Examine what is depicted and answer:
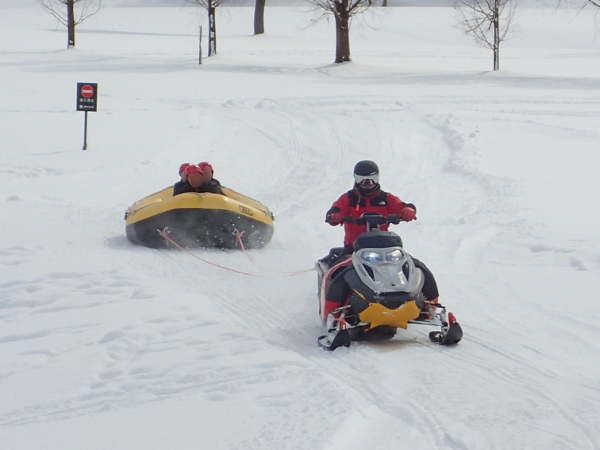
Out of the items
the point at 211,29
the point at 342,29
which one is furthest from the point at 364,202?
the point at 211,29

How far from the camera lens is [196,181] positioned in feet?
35.9

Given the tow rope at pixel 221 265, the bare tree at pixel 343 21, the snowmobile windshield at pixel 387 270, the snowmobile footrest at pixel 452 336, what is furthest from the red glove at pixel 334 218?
the bare tree at pixel 343 21

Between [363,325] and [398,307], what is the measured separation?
38 cm

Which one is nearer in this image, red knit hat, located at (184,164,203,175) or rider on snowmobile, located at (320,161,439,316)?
rider on snowmobile, located at (320,161,439,316)

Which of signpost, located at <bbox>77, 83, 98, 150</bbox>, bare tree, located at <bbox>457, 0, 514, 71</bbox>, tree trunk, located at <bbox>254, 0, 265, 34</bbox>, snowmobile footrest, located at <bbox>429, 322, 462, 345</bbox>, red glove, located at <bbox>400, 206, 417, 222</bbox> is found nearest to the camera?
snowmobile footrest, located at <bbox>429, 322, 462, 345</bbox>

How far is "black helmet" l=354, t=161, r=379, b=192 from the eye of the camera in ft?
27.5

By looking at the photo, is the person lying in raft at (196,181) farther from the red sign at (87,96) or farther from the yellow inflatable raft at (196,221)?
the red sign at (87,96)

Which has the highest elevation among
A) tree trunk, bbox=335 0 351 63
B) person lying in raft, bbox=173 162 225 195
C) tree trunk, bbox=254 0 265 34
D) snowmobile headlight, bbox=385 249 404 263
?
tree trunk, bbox=254 0 265 34

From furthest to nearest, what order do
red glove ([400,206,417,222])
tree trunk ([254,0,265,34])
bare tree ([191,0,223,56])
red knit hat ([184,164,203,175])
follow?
tree trunk ([254,0,265,34]) → bare tree ([191,0,223,56]) → red knit hat ([184,164,203,175]) → red glove ([400,206,417,222])

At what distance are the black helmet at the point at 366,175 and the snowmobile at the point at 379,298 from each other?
92 cm

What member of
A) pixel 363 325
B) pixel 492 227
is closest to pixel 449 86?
pixel 492 227

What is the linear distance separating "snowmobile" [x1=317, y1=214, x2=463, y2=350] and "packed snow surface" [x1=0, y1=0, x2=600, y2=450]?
0.17 meters

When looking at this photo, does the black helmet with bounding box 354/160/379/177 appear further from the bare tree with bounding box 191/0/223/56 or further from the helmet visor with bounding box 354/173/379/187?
the bare tree with bounding box 191/0/223/56

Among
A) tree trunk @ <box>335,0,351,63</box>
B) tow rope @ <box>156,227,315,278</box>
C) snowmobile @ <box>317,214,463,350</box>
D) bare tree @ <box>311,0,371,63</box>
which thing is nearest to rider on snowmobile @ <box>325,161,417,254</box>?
snowmobile @ <box>317,214,463,350</box>
